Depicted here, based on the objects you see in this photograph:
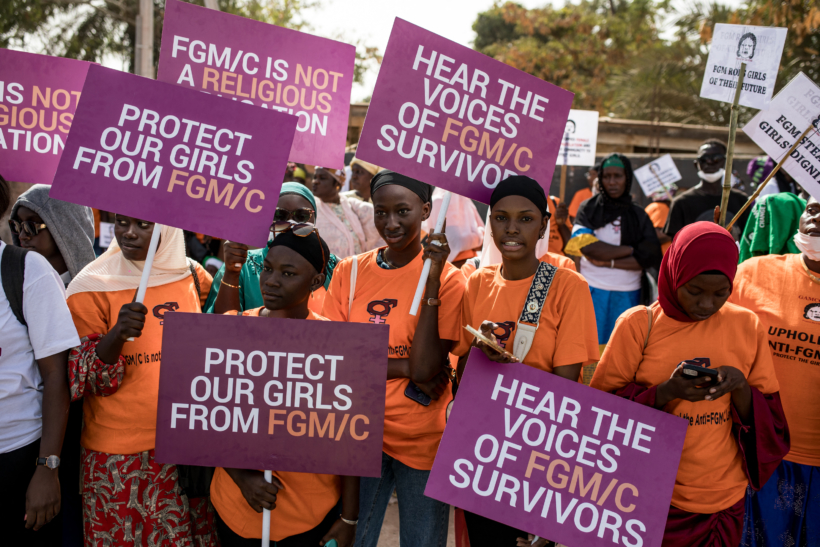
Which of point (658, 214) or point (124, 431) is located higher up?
point (658, 214)

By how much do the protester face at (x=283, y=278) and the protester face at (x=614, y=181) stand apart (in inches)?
142

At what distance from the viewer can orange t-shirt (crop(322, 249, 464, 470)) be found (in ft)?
8.72

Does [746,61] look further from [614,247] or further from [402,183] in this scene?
[402,183]

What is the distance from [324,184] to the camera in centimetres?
530

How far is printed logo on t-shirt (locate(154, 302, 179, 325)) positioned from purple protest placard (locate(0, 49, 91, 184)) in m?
0.89

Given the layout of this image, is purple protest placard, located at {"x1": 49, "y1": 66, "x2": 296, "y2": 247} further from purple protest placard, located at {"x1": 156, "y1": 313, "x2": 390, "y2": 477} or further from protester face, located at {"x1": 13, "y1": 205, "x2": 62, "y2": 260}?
protester face, located at {"x1": 13, "y1": 205, "x2": 62, "y2": 260}

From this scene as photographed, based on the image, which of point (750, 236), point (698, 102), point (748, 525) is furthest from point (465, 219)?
point (698, 102)

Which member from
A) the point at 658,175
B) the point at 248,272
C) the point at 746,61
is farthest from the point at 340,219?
the point at 658,175

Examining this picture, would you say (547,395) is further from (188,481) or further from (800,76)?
(800,76)

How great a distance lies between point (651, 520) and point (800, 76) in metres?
2.48

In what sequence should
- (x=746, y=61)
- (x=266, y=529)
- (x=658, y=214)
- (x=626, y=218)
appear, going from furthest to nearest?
(x=658, y=214) → (x=626, y=218) → (x=746, y=61) → (x=266, y=529)

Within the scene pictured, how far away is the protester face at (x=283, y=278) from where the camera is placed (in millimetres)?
2488

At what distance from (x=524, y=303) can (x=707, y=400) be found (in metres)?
0.74

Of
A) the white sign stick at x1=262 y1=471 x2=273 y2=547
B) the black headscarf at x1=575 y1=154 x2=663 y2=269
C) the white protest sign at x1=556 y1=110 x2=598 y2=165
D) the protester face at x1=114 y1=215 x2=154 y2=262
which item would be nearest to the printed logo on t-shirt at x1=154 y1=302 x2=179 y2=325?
the protester face at x1=114 y1=215 x2=154 y2=262
